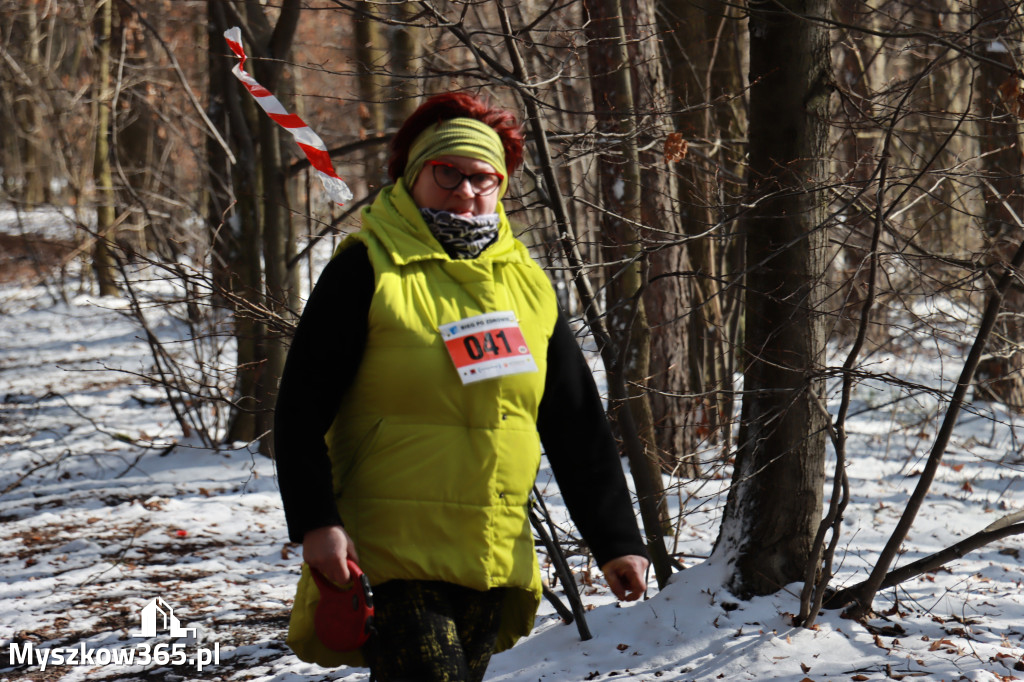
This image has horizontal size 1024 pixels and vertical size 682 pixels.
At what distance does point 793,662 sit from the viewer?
3.57 meters

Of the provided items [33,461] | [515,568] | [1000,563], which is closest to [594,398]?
[515,568]

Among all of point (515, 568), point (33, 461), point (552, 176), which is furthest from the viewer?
point (33, 461)

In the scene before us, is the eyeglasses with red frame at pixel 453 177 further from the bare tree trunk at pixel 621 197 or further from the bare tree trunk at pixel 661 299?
the bare tree trunk at pixel 661 299

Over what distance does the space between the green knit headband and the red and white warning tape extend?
1095 mm

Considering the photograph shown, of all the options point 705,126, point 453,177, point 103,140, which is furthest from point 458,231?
point 103,140

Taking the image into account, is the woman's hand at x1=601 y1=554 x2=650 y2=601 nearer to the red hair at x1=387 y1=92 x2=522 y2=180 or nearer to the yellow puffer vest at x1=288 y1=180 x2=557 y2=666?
the yellow puffer vest at x1=288 y1=180 x2=557 y2=666

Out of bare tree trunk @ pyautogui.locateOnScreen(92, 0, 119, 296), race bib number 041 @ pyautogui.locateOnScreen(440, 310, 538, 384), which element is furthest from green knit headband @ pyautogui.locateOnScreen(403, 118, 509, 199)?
bare tree trunk @ pyautogui.locateOnScreen(92, 0, 119, 296)

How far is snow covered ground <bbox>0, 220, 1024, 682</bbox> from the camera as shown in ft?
12.2

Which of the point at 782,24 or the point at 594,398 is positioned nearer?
the point at 594,398

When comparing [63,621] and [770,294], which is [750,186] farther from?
[63,621]

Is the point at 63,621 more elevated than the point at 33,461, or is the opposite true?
the point at 33,461

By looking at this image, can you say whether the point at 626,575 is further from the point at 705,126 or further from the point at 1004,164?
the point at 1004,164

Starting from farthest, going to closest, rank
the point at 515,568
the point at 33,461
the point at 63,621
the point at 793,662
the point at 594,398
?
the point at 33,461
the point at 63,621
the point at 793,662
the point at 594,398
the point at 515,568

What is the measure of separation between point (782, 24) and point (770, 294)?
1119mm
